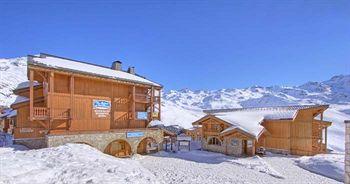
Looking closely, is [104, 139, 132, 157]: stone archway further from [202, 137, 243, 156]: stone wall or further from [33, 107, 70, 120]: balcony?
[202, 137, 243, 156]: stone wall

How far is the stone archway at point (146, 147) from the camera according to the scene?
86.8 feet

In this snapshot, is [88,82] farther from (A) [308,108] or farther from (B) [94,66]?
(A) [308,108]

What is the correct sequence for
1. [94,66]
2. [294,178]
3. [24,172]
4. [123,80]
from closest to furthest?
[24,172] < [294,178] < [123,80] < [94,66]

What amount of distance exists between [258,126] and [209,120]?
18.5 ft

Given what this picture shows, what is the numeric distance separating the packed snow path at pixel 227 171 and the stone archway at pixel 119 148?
6.95 ft

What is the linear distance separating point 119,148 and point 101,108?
14.4 ft

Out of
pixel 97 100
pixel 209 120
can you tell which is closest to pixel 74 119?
pixel 97 100

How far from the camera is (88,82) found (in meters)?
22.8

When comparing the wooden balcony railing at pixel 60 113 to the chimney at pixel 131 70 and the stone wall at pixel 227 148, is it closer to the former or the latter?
the chimney at pixel 131 70

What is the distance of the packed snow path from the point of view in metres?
17.0

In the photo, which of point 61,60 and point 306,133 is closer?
point 61,60

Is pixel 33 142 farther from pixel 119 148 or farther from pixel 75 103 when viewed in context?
pixel 119 148

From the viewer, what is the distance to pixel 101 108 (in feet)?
77.4

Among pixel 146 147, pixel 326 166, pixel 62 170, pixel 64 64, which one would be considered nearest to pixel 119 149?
pixel 146 147
